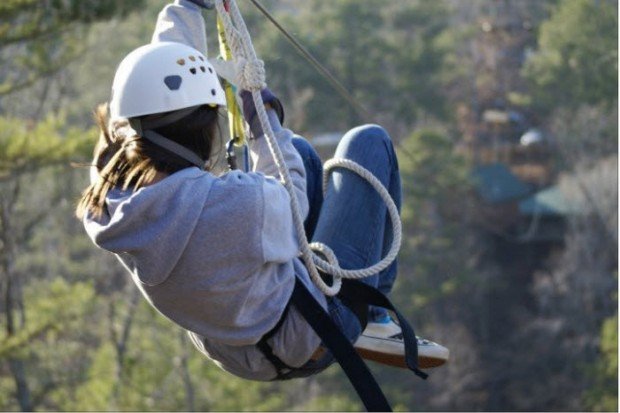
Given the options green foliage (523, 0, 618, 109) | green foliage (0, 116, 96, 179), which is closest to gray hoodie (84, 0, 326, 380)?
green foliage (0, 116, 96, 179)

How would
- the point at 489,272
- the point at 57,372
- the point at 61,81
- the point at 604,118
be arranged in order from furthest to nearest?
the point at 489,272 < the point at 604,118 < the point at 61,81 < the point at 57,372

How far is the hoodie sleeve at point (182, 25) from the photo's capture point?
2.38 meters

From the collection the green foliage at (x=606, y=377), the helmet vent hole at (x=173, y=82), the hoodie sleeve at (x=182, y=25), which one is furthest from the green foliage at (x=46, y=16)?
the green foliage at (x=606, y=377)

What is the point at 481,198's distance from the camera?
671 inches

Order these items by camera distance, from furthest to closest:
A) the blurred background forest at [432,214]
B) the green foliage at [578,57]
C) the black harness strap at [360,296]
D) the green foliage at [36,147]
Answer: the green foliage at [578,57] < the blurred background forest at [432,214] < the green foliage at [36,147] < the black harness strap at [360,296]

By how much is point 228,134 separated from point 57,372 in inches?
363

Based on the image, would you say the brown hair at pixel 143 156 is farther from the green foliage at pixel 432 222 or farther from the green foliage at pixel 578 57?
the green foliage at pixel 432 222

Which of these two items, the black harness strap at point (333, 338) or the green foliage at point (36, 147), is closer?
the black harness strap at point (333, 338)

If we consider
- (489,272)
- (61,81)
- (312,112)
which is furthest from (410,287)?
(61,81)

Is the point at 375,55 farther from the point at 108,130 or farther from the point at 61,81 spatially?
the point at 108,130

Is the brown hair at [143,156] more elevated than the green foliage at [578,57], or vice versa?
the brown hair at [143,156]

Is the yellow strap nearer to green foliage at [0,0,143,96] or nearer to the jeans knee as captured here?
the jeans knee

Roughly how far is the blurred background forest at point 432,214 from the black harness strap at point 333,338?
5.71m

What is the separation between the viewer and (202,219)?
6.56 ft
